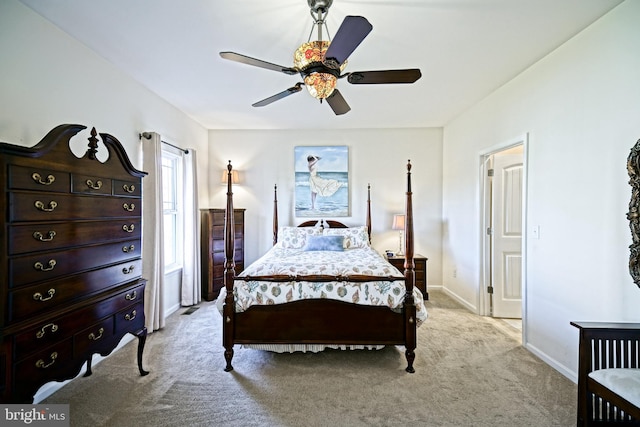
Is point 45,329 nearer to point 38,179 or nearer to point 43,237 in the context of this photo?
point 43,237

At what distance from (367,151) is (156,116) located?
305cm

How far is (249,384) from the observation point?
2295 mm

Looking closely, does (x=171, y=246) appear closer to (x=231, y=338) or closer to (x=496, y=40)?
(x=231, y=338)

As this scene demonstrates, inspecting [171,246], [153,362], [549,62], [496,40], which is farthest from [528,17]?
[171,246]

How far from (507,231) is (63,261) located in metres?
4.21

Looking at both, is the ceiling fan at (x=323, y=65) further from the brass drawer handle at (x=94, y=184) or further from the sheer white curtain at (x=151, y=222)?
the sheer white curtain at (x=151, y=222)

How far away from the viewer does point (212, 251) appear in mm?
4352

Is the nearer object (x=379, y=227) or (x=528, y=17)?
(x=528, y=17)

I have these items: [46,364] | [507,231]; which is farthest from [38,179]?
[507,231]

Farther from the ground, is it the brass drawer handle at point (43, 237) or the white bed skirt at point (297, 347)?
the brass drawer handle at point (43, 237)

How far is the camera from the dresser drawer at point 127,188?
7.04 ft

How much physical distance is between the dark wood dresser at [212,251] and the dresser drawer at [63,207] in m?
2.08

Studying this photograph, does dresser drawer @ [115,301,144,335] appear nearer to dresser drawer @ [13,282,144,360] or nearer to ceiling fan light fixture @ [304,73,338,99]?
dresser drawer @ [13,282,144,360]

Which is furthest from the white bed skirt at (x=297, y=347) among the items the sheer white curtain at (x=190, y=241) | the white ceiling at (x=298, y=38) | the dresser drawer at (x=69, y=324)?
the white ceiling at (x=298, y=38)
